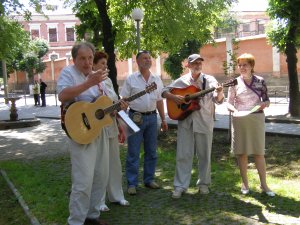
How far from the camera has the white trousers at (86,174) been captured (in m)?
4.57

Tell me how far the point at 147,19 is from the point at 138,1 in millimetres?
1302

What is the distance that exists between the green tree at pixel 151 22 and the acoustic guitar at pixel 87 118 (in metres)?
7.46

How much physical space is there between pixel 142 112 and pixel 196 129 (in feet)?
2.77

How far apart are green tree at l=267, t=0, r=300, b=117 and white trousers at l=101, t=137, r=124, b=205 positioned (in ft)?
33.6

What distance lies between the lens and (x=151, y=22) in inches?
634

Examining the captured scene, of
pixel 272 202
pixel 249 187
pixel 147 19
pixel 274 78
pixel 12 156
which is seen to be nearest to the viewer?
pixel 272 202

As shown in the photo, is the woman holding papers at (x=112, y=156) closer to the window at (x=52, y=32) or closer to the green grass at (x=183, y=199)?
the green grass at (x=183, y=199)

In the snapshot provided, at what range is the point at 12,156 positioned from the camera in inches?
412

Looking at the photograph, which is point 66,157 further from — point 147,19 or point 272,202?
point 147,19

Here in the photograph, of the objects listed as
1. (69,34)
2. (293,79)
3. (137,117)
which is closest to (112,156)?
(137,117)

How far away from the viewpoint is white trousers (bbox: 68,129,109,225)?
457cm

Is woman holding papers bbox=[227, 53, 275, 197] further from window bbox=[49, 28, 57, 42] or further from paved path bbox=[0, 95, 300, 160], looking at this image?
window bbox=[49, 28, 57, 42]

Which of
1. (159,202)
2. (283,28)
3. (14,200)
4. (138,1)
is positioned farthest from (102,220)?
(283,28)

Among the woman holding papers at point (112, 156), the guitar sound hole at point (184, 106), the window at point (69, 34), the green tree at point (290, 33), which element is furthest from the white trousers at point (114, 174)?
the window at point (69, 34)
